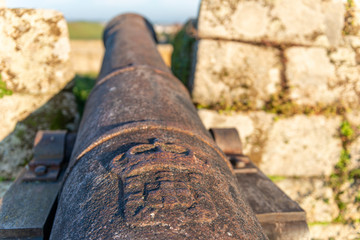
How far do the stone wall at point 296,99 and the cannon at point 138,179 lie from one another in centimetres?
105

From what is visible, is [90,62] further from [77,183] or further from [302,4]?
[77,183]

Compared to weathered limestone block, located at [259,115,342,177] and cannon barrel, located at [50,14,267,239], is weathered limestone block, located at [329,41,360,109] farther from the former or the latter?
cannon barrel, located at [50,14,267,239]

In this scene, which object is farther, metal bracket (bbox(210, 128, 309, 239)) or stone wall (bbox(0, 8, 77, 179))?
stone wall (bbox(0, 8, 77, 179))

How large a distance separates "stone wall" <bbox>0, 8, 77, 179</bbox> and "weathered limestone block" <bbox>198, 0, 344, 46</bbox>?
1.57 metres

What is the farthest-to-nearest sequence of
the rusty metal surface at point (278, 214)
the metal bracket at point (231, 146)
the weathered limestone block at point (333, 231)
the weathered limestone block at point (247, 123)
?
the weathered limestone block at point (247, 123) < the weathered limestone block at point (333, 231) < the metal bracket at point (231, 146) < the rusty metal surface at point (278, 214)

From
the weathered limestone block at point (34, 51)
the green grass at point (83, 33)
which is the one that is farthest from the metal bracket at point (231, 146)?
the green grass at point (83, 33)

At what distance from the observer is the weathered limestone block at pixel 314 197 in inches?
117

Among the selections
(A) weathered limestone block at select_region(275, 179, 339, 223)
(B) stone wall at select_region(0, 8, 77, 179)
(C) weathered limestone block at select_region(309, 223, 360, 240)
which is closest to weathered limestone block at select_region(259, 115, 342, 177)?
(A) weathered limestone block at select_region(275, 179, 339, 223)

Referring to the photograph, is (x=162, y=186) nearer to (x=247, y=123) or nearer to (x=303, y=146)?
(x=247, y=123)

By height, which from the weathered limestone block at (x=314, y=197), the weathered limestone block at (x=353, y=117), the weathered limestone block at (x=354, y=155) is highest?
the weathered limestone block at (x=353, y=117)

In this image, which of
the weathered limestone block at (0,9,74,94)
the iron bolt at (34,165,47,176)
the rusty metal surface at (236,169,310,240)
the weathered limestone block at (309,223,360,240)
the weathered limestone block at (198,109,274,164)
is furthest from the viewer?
the weathered limestone block at (198,109,274,164)

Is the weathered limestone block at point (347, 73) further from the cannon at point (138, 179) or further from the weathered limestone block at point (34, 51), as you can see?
the weathered limestone block at point (34, 51)

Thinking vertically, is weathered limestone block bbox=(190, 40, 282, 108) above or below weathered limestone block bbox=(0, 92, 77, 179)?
above

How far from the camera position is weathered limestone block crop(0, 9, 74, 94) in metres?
2.62
